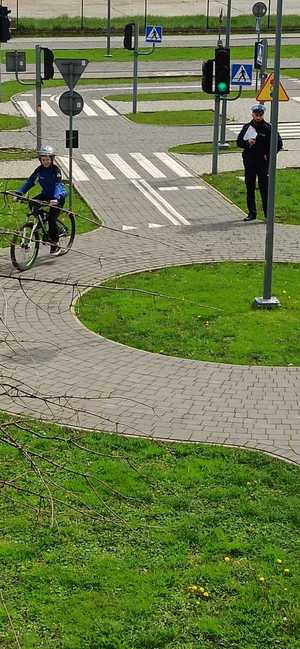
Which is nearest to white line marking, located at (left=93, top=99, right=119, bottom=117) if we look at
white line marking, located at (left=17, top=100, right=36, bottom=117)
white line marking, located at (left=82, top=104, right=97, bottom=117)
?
white line marking, located at (left=82, top=104, right=97, bottom=117)

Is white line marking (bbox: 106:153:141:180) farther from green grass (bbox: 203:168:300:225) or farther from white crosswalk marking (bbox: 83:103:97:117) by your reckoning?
white crosswalk marking (bbox: 83:103:97:117)

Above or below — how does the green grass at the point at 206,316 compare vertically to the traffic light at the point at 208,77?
below

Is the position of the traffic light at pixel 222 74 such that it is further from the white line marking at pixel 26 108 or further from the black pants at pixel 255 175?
the white line marking at pixel 26 108

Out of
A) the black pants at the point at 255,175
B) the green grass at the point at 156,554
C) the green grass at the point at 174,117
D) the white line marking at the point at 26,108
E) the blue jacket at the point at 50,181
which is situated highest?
the blue jacket at the point at 50,181

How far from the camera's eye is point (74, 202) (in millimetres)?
21859

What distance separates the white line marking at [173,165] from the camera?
2459 cm

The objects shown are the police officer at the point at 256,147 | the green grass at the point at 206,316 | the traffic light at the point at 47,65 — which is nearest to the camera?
the green grass at the point at 206,316

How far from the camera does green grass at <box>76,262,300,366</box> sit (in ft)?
43.9

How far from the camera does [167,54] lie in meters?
48.8

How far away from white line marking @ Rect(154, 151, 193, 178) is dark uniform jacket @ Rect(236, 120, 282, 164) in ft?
15.6

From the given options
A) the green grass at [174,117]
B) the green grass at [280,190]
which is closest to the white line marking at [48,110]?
the green grass at [174,117]

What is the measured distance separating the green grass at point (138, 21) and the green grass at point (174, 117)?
22150 millimetres

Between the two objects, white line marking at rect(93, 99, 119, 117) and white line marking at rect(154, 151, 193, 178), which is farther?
white line marking at rect(93, 99, 119, 117)

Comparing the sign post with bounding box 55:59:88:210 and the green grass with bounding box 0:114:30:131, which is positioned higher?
the sign post with bounding box 55:59:88:210
